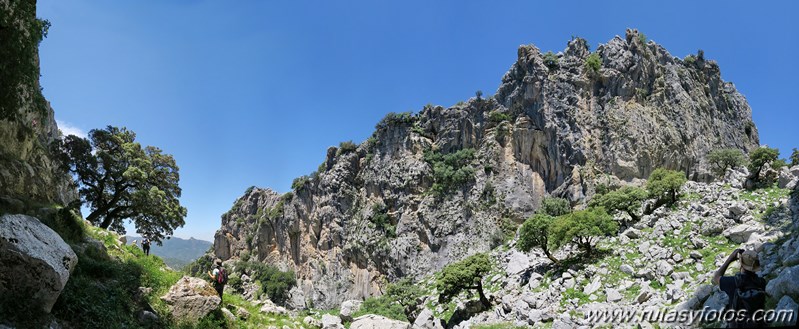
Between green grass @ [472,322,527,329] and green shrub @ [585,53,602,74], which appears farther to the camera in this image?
A: green shrub @ [585,53,602,74]

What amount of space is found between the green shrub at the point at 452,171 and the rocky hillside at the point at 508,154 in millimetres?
201

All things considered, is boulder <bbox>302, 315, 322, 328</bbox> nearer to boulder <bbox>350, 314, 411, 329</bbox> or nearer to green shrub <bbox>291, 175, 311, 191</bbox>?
Answer: boulder <bbox>350, 314, 411, 329</bbox>

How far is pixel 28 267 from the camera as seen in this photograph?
27.5 feet

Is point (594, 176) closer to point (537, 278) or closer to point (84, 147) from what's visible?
point (537, 278)

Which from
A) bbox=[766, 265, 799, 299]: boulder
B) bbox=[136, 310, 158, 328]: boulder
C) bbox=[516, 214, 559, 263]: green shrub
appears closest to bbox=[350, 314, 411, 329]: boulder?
bbox=[136, 310, 158, 328]: boulder

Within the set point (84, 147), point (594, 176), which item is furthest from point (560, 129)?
point (84, 147)

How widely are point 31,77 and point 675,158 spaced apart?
6820 cm

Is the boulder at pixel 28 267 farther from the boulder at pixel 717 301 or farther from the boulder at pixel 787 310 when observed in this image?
the boulder at pixel 717 301

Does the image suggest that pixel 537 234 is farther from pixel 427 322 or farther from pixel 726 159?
pixel 726 159

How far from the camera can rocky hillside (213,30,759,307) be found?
187 feet

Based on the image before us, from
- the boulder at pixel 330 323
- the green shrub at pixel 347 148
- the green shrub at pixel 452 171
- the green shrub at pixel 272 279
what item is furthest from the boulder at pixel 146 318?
the green shrub at pixel 347 148

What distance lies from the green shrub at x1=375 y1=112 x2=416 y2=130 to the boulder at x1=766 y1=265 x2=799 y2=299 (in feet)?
225

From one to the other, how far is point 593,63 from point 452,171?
27.8 m

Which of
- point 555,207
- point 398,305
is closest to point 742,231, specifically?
point 398,305
